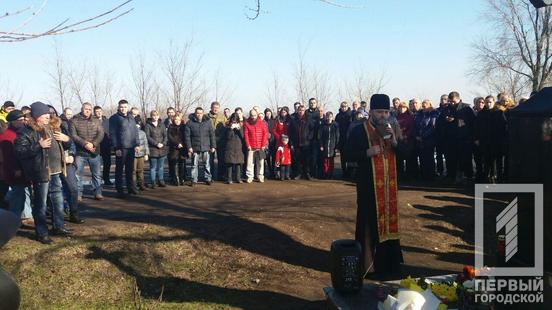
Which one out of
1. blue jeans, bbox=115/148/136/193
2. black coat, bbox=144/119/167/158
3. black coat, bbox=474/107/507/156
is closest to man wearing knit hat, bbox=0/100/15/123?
blue jeans, bbox=115/148/136/193

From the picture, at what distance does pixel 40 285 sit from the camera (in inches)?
269

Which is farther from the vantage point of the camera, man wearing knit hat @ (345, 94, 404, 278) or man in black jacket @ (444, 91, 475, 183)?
man in black jacket @ (444, 91, 475, 183)

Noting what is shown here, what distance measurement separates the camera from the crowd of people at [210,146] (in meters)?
8.13

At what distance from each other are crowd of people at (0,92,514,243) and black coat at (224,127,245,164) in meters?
0.03

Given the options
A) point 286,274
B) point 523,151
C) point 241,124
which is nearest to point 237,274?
point 286,274

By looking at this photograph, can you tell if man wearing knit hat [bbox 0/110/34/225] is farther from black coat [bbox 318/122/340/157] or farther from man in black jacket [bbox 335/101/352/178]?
man in black jacket [bbox 335/101/352/178]

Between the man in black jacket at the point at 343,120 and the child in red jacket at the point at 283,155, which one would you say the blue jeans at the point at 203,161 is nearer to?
the child in red jacket at the point at 283,155

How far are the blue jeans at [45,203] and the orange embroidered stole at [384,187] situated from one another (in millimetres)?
4957

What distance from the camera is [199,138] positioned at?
42.8 ft

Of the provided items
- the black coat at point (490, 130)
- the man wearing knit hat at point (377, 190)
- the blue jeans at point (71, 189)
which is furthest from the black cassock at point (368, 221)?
the black coat at point (490, 130)

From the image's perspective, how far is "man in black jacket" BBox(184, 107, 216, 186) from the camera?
13.0 metres

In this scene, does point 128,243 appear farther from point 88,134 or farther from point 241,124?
point 241,124

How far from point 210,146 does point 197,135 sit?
488 millimetres

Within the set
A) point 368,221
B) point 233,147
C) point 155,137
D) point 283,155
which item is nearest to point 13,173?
point 155,137
